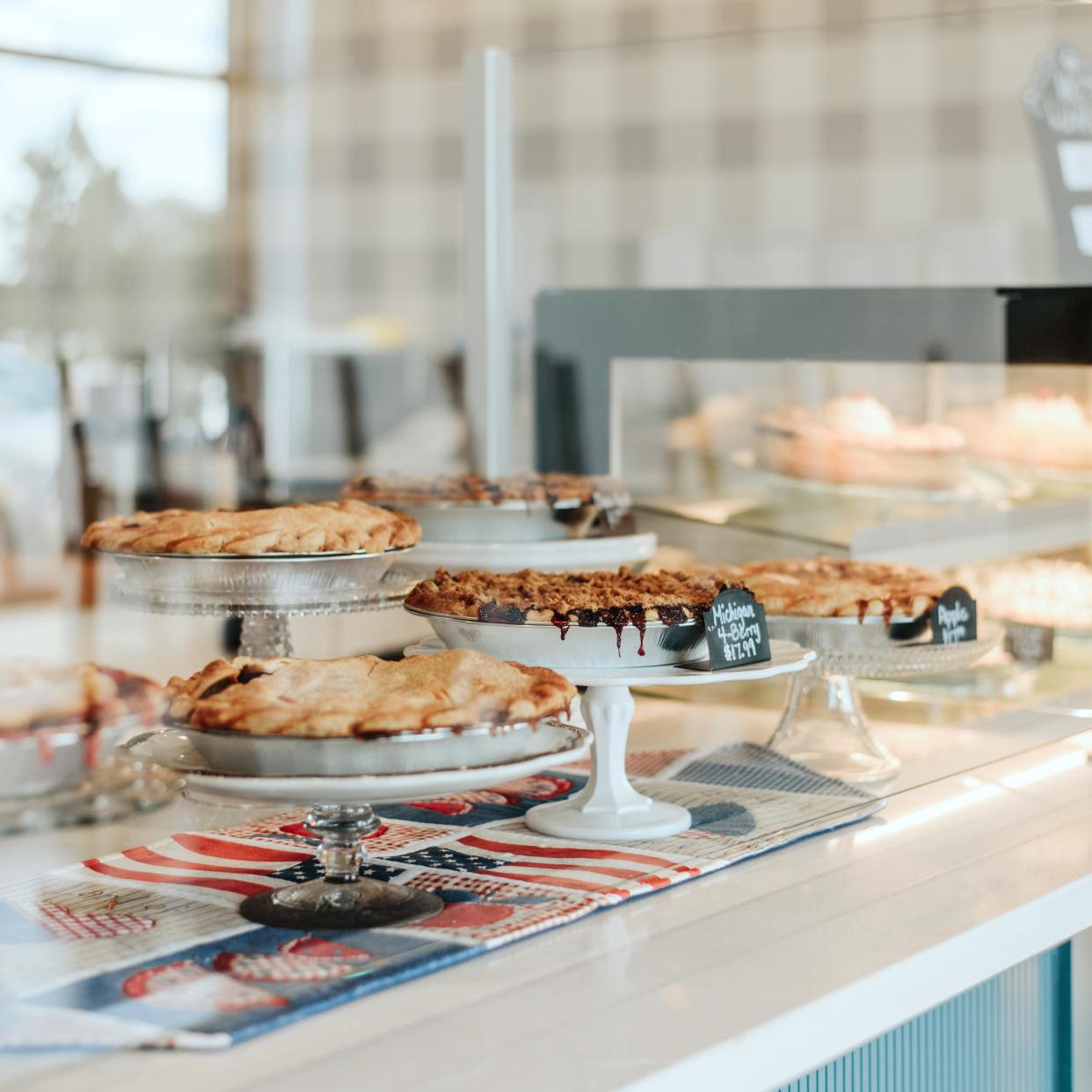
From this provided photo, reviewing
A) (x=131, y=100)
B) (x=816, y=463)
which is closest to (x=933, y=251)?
(x=816, y=463)

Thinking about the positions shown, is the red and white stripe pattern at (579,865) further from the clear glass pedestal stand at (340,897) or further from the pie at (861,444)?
the pie at (861,444)

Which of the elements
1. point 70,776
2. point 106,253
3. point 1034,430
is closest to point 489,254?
point 1034,430

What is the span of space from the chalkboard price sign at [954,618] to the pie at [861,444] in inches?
15.5

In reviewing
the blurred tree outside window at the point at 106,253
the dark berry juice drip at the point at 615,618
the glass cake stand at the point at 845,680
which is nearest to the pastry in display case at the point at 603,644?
the dark berry juice drip at the point at 615,618

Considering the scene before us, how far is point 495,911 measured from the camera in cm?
94

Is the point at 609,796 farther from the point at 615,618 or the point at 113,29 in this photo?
the point at 113,29

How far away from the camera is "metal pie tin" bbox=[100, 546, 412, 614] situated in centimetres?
119

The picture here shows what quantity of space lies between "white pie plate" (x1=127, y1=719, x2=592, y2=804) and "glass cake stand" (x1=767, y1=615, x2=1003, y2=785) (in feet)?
1.52

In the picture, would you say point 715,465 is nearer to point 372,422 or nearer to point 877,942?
point 877,942

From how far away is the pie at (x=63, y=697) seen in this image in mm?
771

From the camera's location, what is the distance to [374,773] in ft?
2.71

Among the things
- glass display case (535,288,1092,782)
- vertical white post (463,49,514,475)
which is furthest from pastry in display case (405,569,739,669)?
vertical white post (463,49,514,475)

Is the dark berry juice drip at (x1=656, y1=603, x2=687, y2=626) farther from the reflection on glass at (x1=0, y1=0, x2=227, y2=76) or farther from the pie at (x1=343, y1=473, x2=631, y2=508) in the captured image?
the reflection on glass at (x1=0, y1=0, x2=227, y2=76)

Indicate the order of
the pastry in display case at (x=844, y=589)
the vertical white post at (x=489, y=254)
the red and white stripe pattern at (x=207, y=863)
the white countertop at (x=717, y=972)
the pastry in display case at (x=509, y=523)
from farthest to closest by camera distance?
the vertical white post at (x=489, y=254), the pastry in display case at (x=509, y=523), the pastry in display case at (x=844, y=589), the red and white stripe pattern at (x=207, y=863), the white countertop at (x=717, y=972)
